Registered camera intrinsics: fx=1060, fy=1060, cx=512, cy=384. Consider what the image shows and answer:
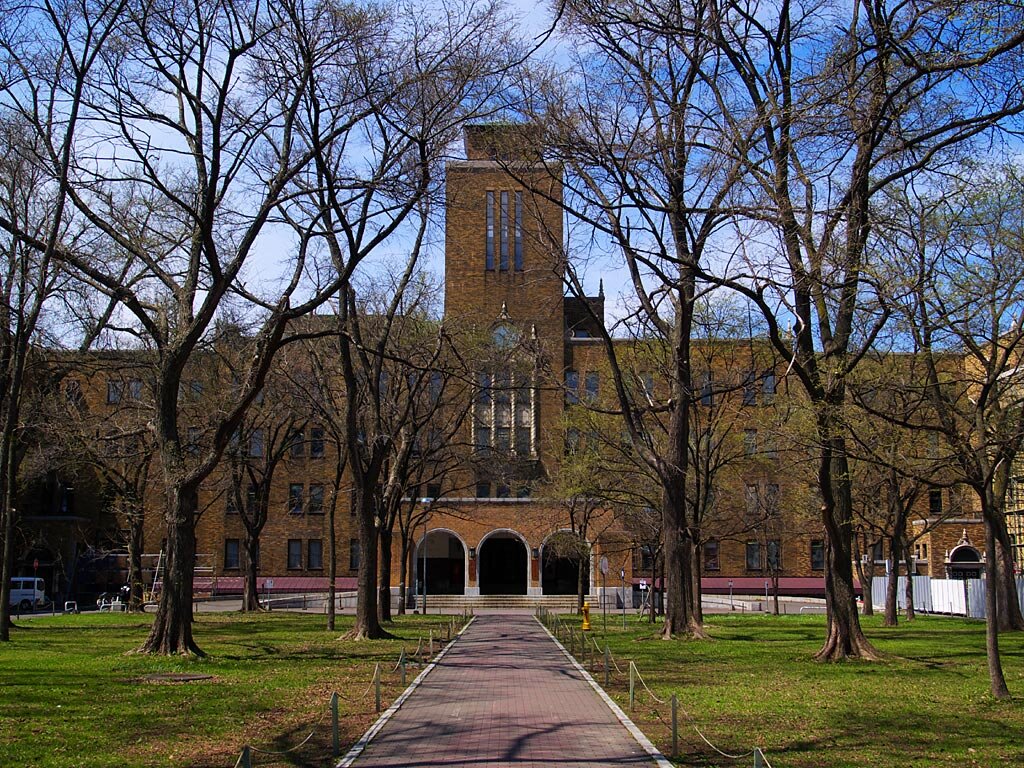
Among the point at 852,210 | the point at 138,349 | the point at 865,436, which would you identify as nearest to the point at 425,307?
the point at 138,349

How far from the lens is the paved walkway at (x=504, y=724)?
36.3 feet

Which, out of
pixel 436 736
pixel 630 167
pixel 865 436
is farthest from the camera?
pixel 865 436

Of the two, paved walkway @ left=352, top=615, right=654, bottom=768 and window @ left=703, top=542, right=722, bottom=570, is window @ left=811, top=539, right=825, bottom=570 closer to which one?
window @ left=703, top=542, right=722, bottom=570

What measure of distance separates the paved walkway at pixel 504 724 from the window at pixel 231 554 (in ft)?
153

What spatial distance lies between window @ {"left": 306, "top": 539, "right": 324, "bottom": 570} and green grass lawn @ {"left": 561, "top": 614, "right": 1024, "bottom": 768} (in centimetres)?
4238

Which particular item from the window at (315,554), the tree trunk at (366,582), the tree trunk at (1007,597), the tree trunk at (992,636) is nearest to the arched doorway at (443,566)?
the window at (315,554)

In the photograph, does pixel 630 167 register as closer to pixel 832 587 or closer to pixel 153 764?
pixel 832 587

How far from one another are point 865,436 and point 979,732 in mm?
10465

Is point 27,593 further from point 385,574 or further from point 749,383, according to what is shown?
point 749,383

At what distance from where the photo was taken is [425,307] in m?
36.1

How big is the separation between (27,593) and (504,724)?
51.4m

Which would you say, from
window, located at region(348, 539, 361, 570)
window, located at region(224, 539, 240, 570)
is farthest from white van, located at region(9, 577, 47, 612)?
window, located at region(348, 539, 361, 570)

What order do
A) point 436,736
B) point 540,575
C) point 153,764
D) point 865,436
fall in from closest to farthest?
1. point 153,764
2. point 436,736
3. point 865,436
4. point 540,575

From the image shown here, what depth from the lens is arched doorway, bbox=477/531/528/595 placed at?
65000 millimetres
